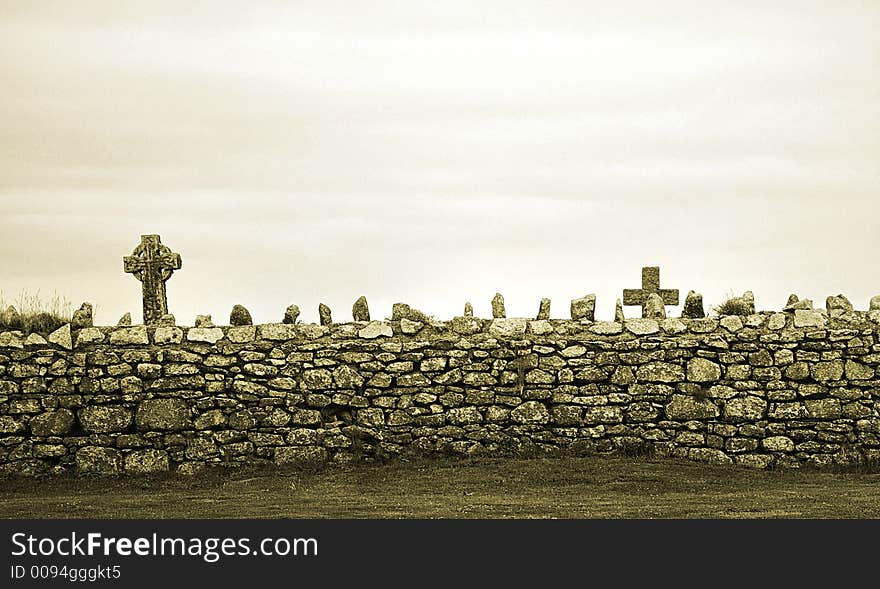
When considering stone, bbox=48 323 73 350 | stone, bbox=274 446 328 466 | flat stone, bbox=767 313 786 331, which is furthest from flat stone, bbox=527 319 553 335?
stone, bbox=48 323 73 350

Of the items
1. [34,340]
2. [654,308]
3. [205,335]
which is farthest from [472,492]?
[34,340]

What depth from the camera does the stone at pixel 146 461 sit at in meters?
17.6

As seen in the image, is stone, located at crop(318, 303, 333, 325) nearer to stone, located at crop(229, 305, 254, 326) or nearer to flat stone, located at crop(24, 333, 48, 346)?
stone, located at crop(229, 305, 254, 326)

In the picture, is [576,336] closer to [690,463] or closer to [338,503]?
[690,463]

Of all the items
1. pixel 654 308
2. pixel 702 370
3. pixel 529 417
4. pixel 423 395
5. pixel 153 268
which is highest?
pixel 153 268

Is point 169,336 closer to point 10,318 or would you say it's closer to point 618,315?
point 10,318

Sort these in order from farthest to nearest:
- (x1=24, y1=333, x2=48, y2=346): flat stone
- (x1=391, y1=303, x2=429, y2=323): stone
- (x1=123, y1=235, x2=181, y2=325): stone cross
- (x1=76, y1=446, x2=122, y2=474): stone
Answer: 1. (x1=123, y1=235, x2=181, y2=325): stone cross
2. (x1=391, y1=303, x2=429, y2=323): stone
3. (x1=24, y1=333, x2=48, y2=346): flat stone
4. (x1=76, y1=446, x2=122, y2=474): stone

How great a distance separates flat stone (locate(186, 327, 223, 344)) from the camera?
17.7 meters

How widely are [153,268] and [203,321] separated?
4.64 feet

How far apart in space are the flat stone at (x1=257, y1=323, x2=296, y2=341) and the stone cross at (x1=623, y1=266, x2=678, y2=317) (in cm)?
454

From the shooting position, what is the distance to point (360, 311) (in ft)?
59.4

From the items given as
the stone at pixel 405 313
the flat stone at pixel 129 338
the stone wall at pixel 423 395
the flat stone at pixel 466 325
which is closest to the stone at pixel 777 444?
the stone wall at pixel 423 395

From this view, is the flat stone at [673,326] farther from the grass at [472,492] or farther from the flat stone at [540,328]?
the grass at [472,492]
